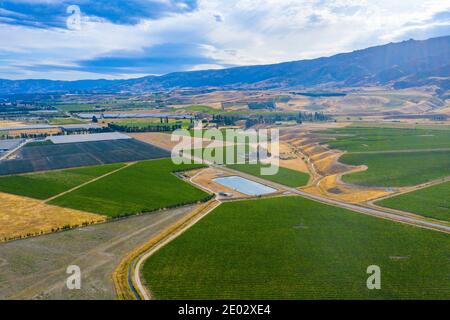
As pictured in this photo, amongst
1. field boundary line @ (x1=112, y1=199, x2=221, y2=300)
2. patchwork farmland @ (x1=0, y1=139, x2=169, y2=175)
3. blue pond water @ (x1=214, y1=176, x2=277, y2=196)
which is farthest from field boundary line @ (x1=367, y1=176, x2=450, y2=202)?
patchwork farmland @ (x1=0, y1=139, x2=169, y2=175)

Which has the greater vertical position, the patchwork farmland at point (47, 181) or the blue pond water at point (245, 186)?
the patchwork farmland at point (47, 181)

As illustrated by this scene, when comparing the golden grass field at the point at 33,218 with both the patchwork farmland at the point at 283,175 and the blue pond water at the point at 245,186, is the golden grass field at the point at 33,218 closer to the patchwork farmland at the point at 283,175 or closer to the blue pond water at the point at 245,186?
the blue pond water at the point at 245,186

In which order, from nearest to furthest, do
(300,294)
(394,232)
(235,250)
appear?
(300,294), (235,250), (394,232)

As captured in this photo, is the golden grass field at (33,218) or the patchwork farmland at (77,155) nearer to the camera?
the golden grass field at (33,218)

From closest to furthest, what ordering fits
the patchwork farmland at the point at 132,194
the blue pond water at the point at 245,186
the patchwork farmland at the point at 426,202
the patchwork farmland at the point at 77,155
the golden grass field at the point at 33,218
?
the golden grass field at the point at 33,218 < the patchwork farmland at the point at 426,202 < the patchwork farmland at the point at 132,194 < the blue pond water at the point at 245,186 < the patchwork farmland at the point at 77,155

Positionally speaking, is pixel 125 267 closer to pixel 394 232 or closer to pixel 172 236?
pixel 172 236

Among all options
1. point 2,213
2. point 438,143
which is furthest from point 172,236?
point 438,143

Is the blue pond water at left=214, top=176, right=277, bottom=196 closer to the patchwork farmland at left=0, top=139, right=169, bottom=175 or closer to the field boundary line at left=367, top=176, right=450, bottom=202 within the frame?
the field boundary line at left=367, top=176, right=450, bottom=202

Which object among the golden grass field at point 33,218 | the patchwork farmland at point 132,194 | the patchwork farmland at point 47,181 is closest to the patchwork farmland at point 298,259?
the patchwork farmland at point 132,194
